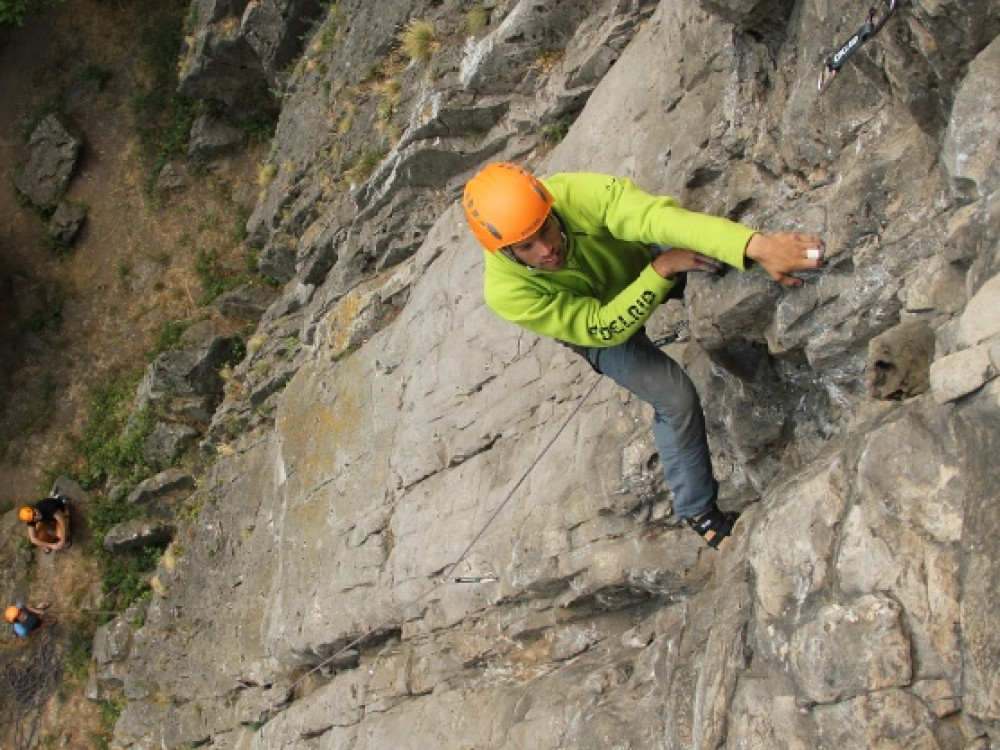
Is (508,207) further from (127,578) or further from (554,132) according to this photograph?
(127,578)

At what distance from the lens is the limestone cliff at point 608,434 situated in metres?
4.31

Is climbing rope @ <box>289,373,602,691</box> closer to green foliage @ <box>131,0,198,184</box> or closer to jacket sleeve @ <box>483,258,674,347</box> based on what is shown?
jacket sleeve @ <box>483,258,674,347</box>

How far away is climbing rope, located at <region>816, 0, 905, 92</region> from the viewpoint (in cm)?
456

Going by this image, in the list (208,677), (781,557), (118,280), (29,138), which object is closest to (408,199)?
(208,677)

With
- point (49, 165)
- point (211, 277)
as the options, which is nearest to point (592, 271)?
point (211, 277)

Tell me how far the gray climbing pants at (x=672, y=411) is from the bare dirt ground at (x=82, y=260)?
1329 centimetres

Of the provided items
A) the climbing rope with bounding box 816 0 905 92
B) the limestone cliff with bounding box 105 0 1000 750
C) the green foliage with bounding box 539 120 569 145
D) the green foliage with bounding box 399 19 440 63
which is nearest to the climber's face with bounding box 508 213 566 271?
the limestone cliff with bounding box 105 0 1000 750

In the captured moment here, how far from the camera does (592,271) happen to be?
612cm

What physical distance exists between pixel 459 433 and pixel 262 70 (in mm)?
11375

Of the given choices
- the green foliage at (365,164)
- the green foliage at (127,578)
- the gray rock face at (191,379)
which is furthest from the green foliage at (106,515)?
the green foliage at (365,164)

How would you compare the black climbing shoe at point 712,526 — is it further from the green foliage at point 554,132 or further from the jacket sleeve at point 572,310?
the green foliage at point 554,132

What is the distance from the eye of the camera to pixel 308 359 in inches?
505

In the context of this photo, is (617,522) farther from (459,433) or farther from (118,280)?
(118,280)

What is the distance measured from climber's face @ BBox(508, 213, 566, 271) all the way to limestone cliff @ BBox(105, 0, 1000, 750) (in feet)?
2.81
